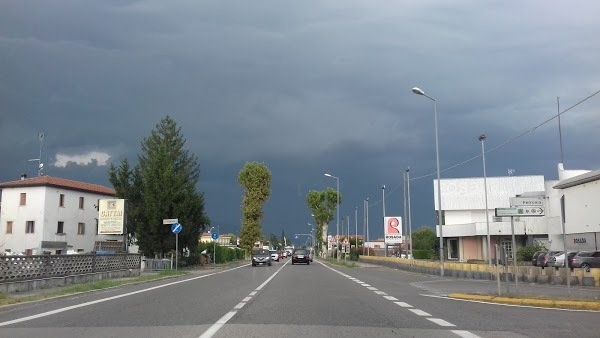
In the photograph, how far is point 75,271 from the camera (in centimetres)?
2250

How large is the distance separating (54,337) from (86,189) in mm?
60746

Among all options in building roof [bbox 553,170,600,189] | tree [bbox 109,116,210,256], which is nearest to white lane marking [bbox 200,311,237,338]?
tree [bbox 109,116,210,256]

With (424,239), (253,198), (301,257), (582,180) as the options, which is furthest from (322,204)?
(582,180)

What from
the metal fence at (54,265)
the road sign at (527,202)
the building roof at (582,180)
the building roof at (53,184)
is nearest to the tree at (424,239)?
the building roof at (582,180)

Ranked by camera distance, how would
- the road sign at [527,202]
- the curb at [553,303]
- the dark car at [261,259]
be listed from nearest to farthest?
1. the curb at [553,303]
2. the road sign at [527,202]
3. the dark car at [261,259]

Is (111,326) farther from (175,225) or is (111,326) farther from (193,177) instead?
(193,177)

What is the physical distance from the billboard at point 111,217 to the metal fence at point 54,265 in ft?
19.3

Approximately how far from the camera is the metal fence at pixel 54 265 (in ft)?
57.8

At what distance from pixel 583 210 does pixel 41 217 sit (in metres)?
54.9

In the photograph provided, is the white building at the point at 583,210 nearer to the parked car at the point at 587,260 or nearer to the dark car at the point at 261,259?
the parked car at the point at 587,260

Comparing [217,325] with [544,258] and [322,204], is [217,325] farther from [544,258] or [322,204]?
[322,204]

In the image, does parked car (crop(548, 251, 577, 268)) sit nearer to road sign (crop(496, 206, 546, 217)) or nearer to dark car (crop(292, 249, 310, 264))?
dark car (crop(292, 249, 310, 264))

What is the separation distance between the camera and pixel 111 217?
34219 millimetres

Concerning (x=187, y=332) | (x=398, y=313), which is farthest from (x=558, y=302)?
(x=187, y=332)
